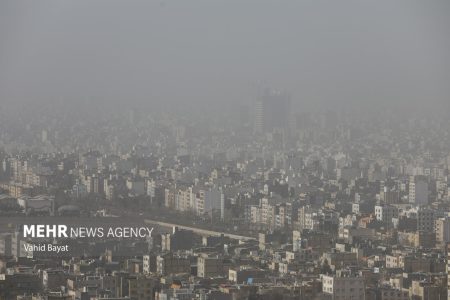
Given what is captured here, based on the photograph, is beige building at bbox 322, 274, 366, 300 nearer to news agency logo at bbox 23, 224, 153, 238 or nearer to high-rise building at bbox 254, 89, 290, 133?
news agency logo at bbox 23, 224, 153, 238

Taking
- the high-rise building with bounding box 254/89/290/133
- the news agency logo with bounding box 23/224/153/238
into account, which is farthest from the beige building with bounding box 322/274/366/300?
the high-rise building with bounding box 254/89/290/133

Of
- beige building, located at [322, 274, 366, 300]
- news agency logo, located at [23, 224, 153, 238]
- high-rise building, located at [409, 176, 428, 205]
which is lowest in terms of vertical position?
beige building, located at [322, 274, 366, 300]

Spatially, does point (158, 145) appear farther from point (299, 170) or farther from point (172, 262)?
point (172, 262)

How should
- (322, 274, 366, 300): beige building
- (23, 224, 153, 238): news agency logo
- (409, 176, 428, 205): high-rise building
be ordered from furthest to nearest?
(409, 176, 428, 205): high-rise building → (23, 224, 153, 238): news agency logo → (322, 274, 366, 300): beige building

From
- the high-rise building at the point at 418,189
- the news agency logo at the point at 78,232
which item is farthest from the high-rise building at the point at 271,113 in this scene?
the news agency logo at the point at 78,232

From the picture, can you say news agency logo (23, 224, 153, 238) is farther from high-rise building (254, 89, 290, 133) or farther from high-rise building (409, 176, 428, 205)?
high-rise building (409, 176, 428, 205)

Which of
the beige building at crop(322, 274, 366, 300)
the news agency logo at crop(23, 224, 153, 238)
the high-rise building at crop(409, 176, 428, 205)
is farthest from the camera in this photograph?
the high-rise building at crop(409, 176, 428, 205)

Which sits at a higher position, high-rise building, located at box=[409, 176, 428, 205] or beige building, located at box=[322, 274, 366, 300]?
high-rise building, located at box=[409, 176, 428, 205]

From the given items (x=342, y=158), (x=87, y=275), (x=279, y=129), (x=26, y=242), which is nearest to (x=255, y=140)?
(x=279, y=129)

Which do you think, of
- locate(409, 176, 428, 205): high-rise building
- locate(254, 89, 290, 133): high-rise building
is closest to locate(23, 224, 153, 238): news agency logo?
locate(254, 89, 290, 133): high-rise building

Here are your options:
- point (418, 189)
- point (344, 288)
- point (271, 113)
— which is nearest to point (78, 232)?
point (344, 288)

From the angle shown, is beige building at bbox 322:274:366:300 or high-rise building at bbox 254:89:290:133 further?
high-rise building at bbox 254:89:290:133
